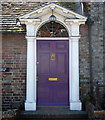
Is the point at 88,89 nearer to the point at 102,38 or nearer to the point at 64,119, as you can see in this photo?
the point at 64,119

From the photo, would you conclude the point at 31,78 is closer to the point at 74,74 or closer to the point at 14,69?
the point at 14,69

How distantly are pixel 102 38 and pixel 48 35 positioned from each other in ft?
7.14

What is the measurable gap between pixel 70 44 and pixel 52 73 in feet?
4.25

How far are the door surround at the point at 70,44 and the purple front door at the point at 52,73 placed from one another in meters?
0.32

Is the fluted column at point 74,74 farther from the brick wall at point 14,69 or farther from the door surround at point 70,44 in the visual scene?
Result: the brick wall at point 14,69

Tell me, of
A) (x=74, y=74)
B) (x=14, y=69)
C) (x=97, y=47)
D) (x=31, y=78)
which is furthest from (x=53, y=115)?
(x=97, y=47)

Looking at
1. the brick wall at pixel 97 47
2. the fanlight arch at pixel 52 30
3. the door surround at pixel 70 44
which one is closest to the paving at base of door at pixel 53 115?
the door surround at pixel 70 44

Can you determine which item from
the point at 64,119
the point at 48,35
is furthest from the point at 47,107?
the point at 48,35

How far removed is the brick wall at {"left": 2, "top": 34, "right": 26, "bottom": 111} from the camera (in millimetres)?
5781

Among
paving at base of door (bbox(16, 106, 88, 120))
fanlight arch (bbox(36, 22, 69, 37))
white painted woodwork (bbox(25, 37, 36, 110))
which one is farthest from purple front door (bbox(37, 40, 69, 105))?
paving at base of door (bbox(16, 106, 88, 120))

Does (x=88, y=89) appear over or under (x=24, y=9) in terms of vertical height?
under

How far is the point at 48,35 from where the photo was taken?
5805mm

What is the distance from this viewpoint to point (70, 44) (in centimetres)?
555

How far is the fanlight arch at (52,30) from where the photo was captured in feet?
18.8
